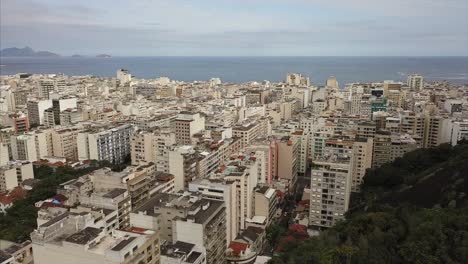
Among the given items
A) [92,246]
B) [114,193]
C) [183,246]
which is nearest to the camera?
[92,246]

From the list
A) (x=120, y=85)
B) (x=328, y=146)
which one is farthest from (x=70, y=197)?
(x=120, y=85)

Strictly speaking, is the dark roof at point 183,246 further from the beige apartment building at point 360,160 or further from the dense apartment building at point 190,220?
the beige apartment building at point 360,160

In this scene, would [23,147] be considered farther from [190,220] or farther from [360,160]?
[360,160]

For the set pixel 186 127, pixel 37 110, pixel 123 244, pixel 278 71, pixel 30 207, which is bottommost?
pixel 30 207

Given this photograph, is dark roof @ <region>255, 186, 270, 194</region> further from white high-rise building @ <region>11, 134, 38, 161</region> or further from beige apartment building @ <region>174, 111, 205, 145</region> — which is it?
white high-rise building @ <region>11, 134, 38, 161</region>

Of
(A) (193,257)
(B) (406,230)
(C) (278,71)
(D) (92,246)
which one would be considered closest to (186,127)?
(A) (193,257)

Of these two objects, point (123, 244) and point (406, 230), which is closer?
point (123, 244)

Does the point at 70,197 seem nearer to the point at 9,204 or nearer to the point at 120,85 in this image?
the point at 9,204
